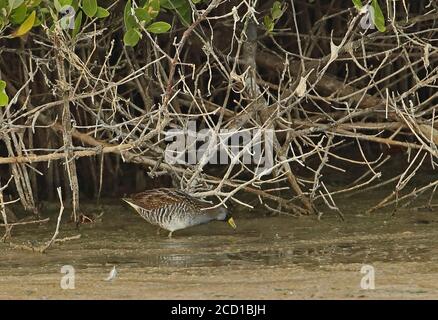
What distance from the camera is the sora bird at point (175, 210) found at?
20.7 feet

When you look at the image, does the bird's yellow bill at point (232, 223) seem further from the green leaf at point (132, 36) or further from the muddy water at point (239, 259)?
the green leaf at point (132, 36)

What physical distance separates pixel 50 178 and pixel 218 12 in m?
1.45

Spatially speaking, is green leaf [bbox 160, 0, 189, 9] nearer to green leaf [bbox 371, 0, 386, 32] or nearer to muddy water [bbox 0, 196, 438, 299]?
green leaf [bbox 371, 0, 386, 32]

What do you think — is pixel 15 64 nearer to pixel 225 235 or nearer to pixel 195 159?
pixel 195 159

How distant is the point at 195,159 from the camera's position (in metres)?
6.84

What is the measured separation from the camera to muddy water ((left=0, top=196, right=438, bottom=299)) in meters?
4.88

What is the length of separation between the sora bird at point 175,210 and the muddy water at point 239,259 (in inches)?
3.2

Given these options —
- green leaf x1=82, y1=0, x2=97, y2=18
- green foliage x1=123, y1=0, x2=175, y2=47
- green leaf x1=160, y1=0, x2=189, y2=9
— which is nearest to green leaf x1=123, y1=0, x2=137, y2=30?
green foliage x1=123, y1=0, x2=175, y2=47

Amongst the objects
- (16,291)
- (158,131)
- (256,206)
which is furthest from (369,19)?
(16,291)

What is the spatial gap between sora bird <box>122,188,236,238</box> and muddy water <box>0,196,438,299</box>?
3.2 inches

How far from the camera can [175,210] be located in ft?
20.6

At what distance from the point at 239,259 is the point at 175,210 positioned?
2.63 feet

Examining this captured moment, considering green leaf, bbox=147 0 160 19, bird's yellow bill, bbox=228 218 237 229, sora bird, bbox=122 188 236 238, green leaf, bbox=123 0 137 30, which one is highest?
green leaf, bbox=147 0 160 19

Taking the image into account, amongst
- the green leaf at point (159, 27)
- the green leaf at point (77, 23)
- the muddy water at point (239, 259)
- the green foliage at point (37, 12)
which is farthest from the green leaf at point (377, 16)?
the green leaf at point (77, 23)
